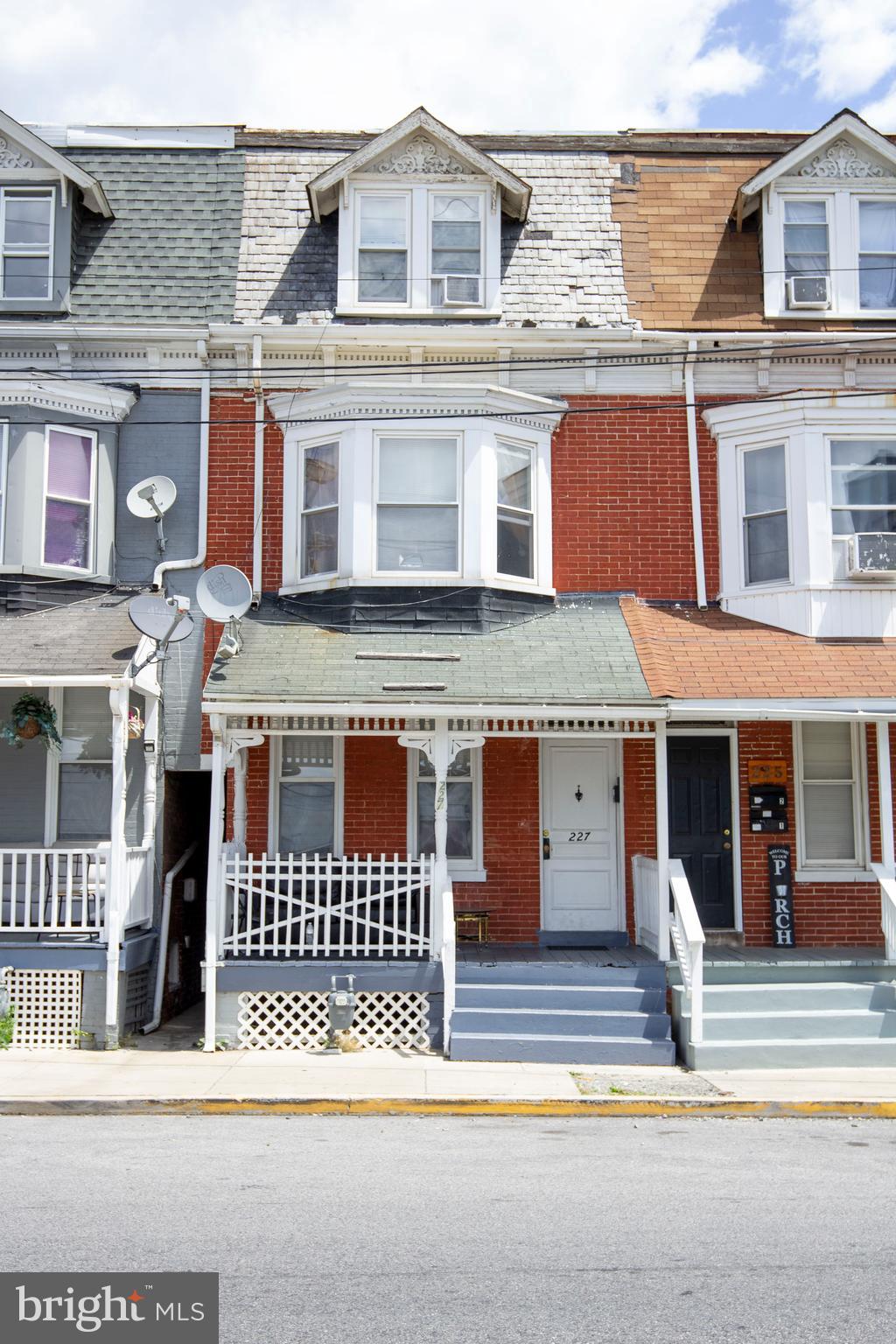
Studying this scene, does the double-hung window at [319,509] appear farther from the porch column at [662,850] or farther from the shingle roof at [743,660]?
the porch column at [662,850]

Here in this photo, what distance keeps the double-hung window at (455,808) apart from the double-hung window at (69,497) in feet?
14.4

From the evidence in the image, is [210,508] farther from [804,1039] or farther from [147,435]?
[804,1039]

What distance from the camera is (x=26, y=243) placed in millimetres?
13789

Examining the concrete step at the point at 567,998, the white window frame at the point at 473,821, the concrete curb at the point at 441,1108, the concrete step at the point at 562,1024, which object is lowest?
the concrete curb at the point at 441,1108

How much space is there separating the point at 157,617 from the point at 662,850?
5444 mm

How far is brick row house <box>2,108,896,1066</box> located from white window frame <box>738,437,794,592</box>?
5 centimetres

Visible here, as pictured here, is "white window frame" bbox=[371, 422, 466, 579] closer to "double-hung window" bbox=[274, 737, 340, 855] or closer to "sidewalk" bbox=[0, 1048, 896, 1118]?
"double-hung window" bbox=[274, 737, 340, 855]

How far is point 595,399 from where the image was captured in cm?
1355

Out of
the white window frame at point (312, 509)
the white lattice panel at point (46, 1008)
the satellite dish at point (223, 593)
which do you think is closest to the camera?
the white lattice panel at point (46, 1008)

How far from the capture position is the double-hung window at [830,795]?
12.9m

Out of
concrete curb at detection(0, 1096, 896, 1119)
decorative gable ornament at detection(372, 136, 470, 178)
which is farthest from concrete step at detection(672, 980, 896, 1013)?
decorative gable ornament at detection(372, 136, 470, 178)

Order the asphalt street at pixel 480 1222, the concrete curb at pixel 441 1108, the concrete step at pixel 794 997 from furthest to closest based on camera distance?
the concrete step at pixel 794 997 → the concrete curb at pixel 441 1108 → the asphalt street at pixel 480 1222

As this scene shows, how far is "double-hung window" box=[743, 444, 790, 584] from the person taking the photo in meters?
13.1

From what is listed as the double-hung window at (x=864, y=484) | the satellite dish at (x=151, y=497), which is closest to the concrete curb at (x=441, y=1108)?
the satellite dish at (x=151, y=497)
